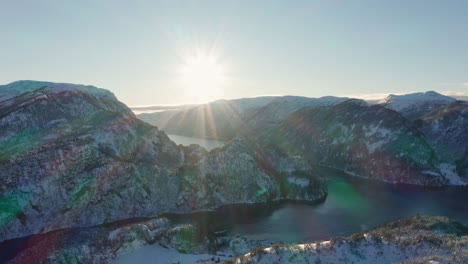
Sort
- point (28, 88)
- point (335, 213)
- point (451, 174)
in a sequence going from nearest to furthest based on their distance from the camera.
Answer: point (335, 213)
point (451, 174)
point (28, 88)

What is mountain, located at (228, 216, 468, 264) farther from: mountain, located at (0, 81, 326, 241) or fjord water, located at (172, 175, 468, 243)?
mountain, located at (0, 81, 326, 241)

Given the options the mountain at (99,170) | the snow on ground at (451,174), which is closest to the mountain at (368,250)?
the mountain at (99,170)

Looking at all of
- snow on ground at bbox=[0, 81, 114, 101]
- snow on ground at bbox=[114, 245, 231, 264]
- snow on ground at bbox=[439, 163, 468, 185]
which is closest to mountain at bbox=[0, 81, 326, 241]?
snow on ground at bbox=[114, 245, 231, 264]

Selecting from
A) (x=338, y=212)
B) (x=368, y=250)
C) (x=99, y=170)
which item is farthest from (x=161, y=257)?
(x=338, y=212)

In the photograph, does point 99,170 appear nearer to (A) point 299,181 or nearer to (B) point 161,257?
(B) point 161,257

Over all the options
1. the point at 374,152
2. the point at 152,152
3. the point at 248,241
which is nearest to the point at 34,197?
the point at 152,152
